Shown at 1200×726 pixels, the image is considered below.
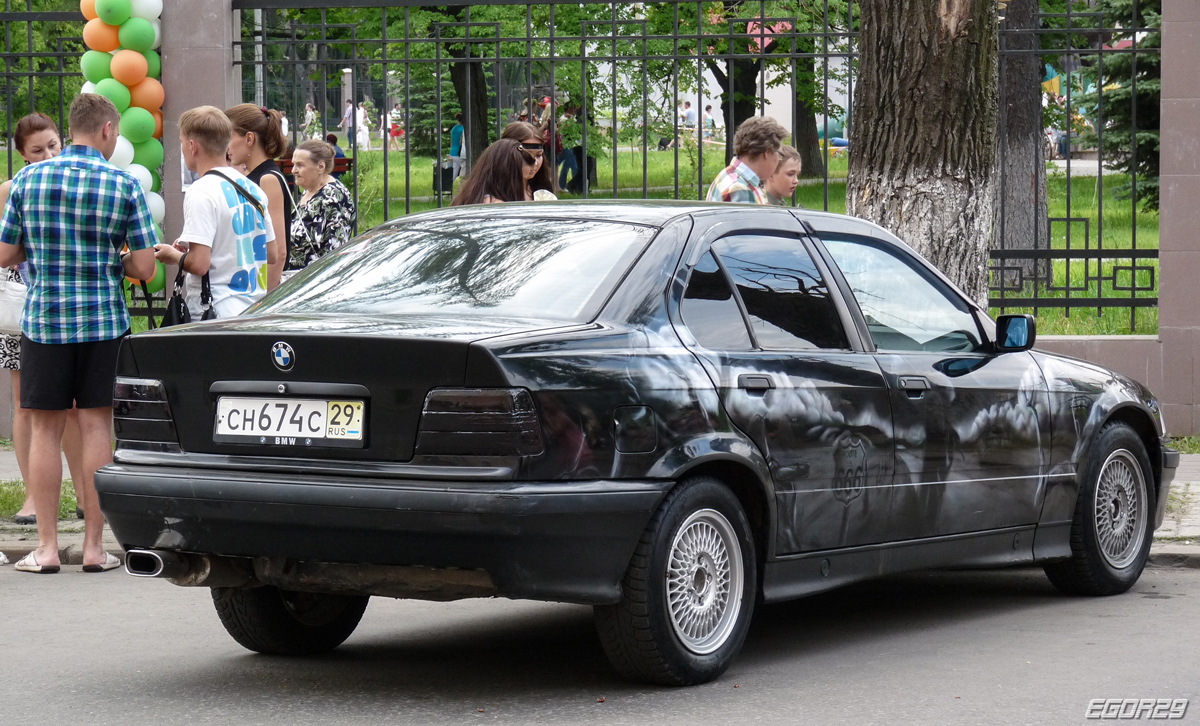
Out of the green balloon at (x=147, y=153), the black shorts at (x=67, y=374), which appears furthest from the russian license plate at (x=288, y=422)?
the green balloon at (x=147, y=153)

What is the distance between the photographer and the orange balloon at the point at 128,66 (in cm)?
1105

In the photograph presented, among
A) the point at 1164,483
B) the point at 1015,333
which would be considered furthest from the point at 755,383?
the point at 1164,483

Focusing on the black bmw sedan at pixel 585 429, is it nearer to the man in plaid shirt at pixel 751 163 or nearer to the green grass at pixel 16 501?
the man in plaid shirt at pixel 751 163

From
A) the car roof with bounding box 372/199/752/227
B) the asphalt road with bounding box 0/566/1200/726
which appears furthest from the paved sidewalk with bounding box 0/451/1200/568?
the car roof with bounding box 372/199/752/227

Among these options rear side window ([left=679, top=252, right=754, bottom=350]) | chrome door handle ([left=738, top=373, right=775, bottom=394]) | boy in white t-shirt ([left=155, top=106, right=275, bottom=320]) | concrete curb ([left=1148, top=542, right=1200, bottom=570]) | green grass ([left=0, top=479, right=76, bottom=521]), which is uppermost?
boy in white t-shirt ([left=155, top=106, right=275, bottom=320])

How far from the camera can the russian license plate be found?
4.69 m

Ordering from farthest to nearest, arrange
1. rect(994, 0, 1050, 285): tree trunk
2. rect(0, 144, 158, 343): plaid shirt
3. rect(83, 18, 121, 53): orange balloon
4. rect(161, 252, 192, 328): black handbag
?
rect(994, 0, 1050, 285): tree trunk
rect(83, 18, 121, 53): orange balloon
rect(161, 252, 192, 328): black handbag
rect(0, 144, 158, 343): plaid shirt

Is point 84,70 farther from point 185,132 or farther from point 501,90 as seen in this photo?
point 185,132

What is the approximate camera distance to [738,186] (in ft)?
27.1

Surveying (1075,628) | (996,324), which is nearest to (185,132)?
(996,324)

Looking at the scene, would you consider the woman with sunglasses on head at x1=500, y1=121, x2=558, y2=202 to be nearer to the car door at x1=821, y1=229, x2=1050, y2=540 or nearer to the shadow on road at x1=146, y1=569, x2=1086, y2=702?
the shadow on road at x1=146, y1=569, x2=1086, y2=702

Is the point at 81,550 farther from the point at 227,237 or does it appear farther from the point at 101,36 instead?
the point at 101,36

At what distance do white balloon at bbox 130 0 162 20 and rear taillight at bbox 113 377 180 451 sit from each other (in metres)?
6.53

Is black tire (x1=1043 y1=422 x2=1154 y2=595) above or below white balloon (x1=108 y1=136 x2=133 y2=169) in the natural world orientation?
below
